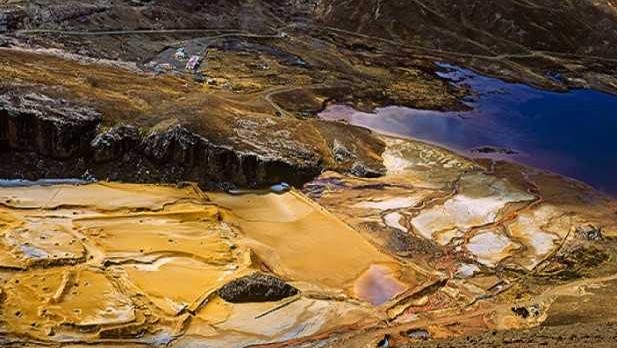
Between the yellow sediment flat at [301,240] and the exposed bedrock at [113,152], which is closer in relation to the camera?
the yellow sediment flat at [301,240]

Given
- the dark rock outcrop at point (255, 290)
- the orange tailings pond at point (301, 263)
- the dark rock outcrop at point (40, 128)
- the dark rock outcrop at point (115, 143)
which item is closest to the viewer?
the orange tailings pond at point (301, 263)

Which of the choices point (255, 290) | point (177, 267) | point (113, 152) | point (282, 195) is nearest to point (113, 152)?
point (113, 152)

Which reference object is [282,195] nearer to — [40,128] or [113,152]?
[113,152]

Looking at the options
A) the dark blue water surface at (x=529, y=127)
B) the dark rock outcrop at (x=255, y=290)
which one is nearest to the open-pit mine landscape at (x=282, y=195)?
the dark rock outcrop at (x=255, y=290)

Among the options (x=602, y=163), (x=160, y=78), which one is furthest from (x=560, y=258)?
(x=160, y=78)

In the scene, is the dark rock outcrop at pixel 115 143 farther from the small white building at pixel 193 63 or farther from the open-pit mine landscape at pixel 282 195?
the small white building at pixel 193 63

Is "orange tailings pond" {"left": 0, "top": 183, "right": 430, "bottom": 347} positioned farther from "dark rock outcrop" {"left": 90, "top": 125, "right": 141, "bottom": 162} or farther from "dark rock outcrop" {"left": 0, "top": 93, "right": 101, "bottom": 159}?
"dark rock outcrop" {"left": 0, "top": 93, "right": 101, "bottom": 159}
